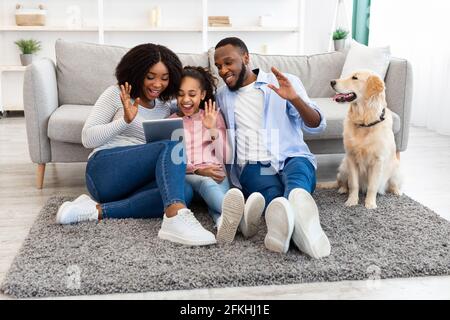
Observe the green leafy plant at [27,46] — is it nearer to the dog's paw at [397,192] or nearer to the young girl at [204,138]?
the young girl at [204,138]

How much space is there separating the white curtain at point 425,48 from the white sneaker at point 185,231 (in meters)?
3.04

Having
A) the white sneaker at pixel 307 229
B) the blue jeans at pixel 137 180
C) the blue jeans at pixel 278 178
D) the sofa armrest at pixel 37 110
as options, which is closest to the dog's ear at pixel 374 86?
the blue jeans at pixel 278 178

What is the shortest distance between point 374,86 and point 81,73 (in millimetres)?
1703

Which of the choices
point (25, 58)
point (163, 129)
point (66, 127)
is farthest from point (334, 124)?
point (25, 58)

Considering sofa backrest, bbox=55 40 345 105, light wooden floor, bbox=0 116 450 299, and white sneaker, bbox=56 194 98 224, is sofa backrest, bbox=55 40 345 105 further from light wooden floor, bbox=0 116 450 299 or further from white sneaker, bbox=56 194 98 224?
white sneaker, bbox=56 194 98 224

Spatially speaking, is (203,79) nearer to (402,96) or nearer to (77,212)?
(77,212)

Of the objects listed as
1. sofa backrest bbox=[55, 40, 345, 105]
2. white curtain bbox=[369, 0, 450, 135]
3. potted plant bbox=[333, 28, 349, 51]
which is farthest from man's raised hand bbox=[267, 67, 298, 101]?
potted plant bbox=[333, 28, 349, 51]

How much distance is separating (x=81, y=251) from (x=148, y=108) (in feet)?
2.31

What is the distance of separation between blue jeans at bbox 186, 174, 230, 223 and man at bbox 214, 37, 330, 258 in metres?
0.13

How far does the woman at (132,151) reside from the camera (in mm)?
2119

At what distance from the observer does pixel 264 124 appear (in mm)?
2344

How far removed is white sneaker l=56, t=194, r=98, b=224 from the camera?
2.17m
